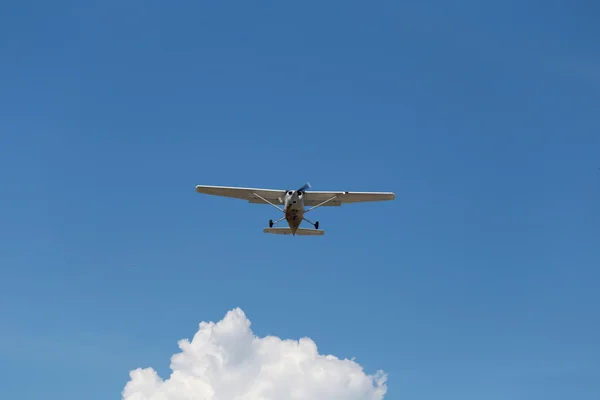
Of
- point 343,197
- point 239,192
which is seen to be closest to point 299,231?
point 343,197

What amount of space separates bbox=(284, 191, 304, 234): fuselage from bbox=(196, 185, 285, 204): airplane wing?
3.16 meters

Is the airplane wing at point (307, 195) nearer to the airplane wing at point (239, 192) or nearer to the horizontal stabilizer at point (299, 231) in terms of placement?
the airplane wing at point (239, 192)

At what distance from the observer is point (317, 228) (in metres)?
53.4

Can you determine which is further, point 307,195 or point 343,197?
point 343,197

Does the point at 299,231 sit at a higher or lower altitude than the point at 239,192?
lower

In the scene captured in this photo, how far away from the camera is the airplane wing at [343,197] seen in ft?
180

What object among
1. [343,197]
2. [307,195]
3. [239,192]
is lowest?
[307,195]

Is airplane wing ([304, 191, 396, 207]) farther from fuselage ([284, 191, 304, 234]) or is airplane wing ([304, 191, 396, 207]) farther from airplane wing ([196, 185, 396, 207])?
fuselage ([284, 191, 304, 234])

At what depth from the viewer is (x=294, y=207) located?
1997 inches

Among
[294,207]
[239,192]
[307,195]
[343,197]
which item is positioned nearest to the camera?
[294,207]

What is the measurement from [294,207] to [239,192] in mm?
6067

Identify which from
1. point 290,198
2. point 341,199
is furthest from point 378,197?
point 290,198

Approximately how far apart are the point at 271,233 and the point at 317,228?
323cm

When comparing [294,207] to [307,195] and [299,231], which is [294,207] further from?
[307,195]
